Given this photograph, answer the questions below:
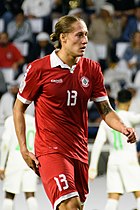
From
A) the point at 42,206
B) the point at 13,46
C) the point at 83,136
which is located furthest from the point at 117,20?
the point at 83,136

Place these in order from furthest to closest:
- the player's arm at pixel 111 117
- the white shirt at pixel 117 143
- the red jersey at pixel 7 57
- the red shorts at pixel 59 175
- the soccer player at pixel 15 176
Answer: the red jersey at pixel 7 57, the soccer player at pixel 15 176, the white shirt at pixel 117 143, the player's arm at pixel 111 117, the red shorts at pixel 59 175

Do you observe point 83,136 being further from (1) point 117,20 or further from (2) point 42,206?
(1) point 117,20

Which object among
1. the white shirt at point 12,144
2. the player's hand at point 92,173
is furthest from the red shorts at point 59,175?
the white shirt at point 12,144

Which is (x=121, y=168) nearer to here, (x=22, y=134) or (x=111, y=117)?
(x=111, y=117)

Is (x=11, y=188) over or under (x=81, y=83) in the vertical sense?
under

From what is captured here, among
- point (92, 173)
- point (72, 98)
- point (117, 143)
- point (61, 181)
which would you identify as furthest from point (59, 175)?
point (117, 143)

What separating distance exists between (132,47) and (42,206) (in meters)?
4.00

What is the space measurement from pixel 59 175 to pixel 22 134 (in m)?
0.38

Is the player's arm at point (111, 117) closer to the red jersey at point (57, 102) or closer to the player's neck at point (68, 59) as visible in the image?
the red jersey at point (57, 102)

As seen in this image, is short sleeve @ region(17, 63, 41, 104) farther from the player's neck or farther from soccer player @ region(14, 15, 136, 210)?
the player's neck

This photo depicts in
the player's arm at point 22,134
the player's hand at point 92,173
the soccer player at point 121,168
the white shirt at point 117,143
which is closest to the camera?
the player's arm at point 22,134

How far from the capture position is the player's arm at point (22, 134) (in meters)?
5.23

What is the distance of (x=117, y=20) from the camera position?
43.3 feet

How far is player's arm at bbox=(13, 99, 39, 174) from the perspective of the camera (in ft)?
17.2
